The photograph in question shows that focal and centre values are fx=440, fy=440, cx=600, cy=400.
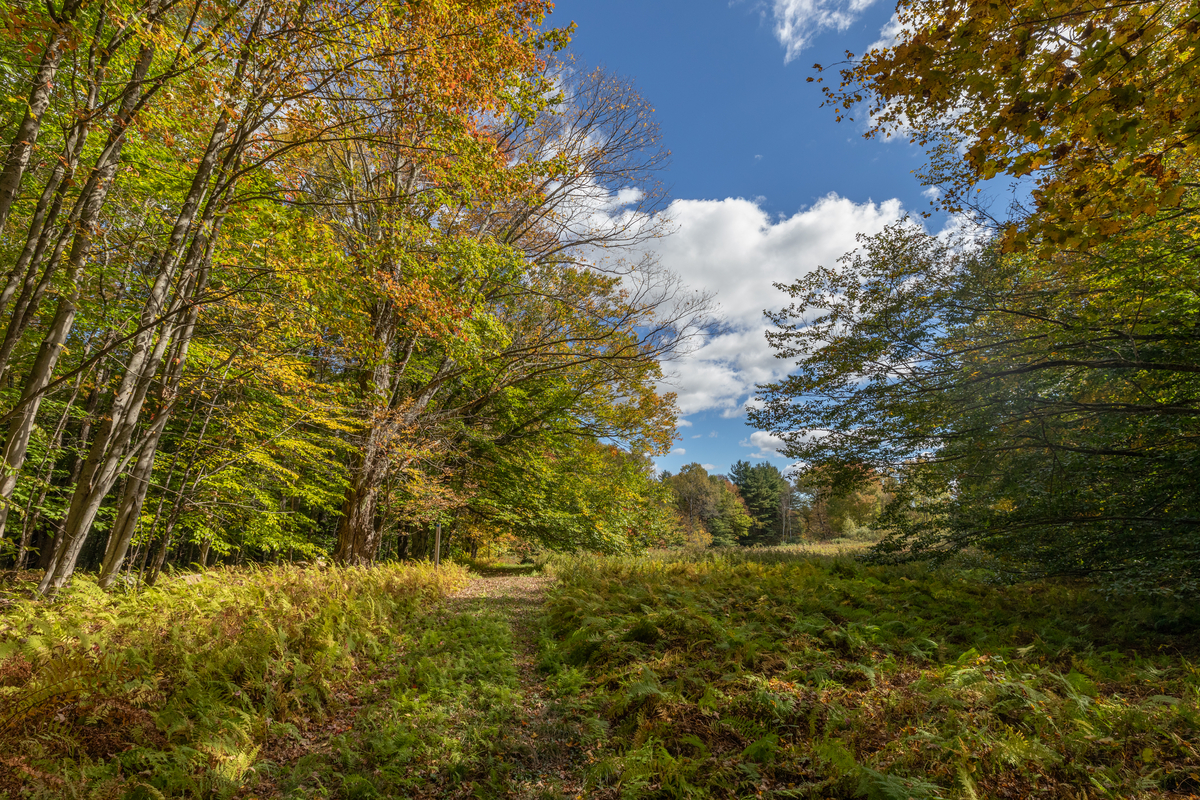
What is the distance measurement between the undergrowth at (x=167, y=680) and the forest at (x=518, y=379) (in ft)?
0.12

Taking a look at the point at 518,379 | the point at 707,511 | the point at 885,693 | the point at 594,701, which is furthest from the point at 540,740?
the point at 707,511

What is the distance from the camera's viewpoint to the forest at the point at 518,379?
2.97 metres

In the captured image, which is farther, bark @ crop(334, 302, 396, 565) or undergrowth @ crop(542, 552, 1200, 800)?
bark @ crop(334, 302, 396, 565)

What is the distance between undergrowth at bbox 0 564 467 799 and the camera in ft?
9.61

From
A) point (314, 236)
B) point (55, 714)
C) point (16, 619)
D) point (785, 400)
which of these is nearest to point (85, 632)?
point (16, 619)

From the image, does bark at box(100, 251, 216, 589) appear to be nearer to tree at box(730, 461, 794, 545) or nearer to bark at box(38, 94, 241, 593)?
bark at box(38, 94, 241, 593)

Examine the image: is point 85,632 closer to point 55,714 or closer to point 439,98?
point 55,714

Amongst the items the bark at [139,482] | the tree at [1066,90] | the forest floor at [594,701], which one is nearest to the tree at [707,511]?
the forest floor at [594,701]

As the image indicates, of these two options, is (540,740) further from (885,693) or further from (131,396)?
(131,396)

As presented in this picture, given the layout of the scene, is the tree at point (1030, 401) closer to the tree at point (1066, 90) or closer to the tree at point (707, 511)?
the tree at point (1066, 90)

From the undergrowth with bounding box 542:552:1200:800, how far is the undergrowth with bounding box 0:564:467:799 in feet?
8.52

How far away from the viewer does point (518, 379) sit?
408 inches

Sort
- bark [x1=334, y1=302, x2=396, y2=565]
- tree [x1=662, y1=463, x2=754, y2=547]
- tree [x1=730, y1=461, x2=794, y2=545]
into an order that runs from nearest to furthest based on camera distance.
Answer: bark [x1=334, y1=302, x2=396, y2=565] → tree [x1=662, y1=463, x2=754, y2=547] → tree [x1=730, y1=461, x2=794, y2=545]

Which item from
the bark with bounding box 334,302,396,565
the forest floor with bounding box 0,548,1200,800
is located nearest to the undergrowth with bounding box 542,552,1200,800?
the forest floor with bounding box 0,548,1200,800
